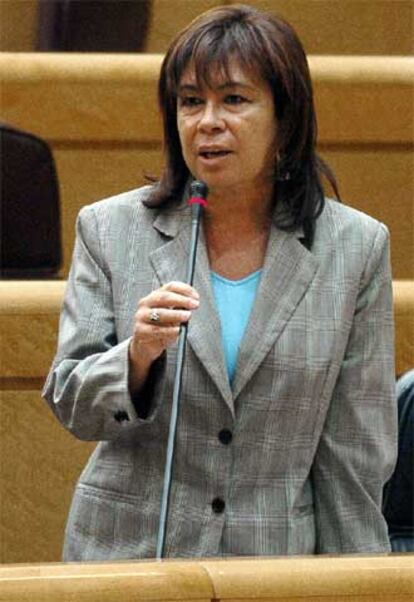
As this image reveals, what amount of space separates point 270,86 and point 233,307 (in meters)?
0.11

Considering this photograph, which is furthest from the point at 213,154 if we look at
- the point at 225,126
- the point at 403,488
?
the point at 403,488

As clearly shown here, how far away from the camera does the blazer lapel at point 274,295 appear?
880 mm

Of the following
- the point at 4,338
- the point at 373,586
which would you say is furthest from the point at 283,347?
the point at 4,338

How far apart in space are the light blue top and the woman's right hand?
0.19ft

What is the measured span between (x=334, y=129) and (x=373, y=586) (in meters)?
0.73

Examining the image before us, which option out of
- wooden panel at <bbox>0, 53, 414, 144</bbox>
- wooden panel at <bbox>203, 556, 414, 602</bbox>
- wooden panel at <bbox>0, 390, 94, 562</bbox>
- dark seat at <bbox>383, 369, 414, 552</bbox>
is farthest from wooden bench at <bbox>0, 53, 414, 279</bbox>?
wooden panel at <bbox>203, 556, 414, 602</bbox>

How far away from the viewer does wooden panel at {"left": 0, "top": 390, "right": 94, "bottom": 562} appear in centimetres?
115

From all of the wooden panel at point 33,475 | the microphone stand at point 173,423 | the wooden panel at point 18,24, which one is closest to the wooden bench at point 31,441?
the wooden panel at point 33,475

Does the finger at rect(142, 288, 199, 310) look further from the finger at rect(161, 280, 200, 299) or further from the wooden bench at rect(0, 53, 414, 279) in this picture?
the wooden bench at rect(0, 53, 414, 279)

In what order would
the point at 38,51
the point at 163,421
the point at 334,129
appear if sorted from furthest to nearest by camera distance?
1. the point at 38,51
2. the point at 334,129
3. the point at 163,421

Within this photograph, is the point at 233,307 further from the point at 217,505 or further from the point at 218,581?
the point at 218,581

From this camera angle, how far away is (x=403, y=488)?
103cm

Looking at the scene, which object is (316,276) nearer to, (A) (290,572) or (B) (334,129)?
(A) (290,572)

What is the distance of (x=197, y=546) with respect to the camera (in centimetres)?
88
